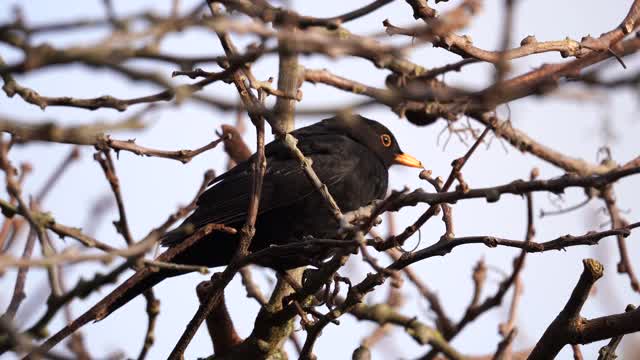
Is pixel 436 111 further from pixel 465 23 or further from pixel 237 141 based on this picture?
pixel 237 141

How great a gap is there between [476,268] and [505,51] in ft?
13.9

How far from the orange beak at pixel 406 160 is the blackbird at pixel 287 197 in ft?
1.44

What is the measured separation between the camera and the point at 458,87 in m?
2.30

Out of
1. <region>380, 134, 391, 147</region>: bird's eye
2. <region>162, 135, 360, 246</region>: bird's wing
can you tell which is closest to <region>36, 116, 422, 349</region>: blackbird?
<region>162, 135, 360, 246</region>: bird's wing

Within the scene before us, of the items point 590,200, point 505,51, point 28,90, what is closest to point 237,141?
point 590,200

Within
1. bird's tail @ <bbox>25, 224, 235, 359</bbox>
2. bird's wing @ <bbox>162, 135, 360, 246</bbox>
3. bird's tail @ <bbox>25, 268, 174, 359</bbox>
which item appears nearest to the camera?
bird's tail @ <bbox>25, 224, 235, 359</bbox>

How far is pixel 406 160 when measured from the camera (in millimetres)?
7539

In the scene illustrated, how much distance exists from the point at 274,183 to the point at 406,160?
1.56 meters

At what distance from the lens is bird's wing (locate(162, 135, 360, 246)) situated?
20.6 feet

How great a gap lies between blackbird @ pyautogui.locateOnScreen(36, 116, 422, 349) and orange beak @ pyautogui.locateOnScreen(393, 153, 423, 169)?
44 cm

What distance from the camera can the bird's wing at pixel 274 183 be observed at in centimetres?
628

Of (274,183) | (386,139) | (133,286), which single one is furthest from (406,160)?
(133,286)

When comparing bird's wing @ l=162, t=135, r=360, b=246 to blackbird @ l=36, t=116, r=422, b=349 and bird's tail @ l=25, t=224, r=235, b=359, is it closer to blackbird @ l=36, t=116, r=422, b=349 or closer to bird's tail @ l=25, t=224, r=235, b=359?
blackbird @ l=36, t=116, r=422, b=349

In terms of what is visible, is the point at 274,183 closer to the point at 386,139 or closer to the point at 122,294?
the point at 386,139
